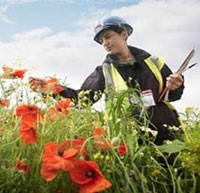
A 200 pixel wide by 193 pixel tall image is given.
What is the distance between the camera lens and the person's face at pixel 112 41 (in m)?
3.39

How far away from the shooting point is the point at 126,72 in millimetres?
3363

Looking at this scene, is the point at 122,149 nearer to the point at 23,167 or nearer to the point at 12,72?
the point at 23,167

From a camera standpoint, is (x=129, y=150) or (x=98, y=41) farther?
(x=98, y=41)

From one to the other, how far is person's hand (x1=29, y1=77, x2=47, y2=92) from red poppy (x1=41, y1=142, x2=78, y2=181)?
0.87 metres

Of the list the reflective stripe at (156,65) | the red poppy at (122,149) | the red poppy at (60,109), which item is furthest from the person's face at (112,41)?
the red poppy at (122,149)

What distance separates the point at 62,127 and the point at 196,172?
1.48ft

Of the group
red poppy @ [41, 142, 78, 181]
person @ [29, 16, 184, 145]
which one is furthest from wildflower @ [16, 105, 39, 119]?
person @ [29, 16, 184, 145]

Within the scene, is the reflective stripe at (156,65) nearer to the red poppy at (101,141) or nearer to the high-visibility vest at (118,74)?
the high-visibility vest at (118,74)

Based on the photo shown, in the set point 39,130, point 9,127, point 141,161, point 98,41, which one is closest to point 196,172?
point 141,161

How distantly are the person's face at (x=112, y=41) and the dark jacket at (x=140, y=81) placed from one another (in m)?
0.07

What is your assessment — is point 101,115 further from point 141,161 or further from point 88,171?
point 88,171

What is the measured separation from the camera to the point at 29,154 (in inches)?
63.0

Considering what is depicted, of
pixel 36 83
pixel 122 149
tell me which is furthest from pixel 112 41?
pixel 122 149

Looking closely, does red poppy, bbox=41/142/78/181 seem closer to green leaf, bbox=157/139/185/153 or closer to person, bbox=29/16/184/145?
green leaf, bbox=157/139/185/153
